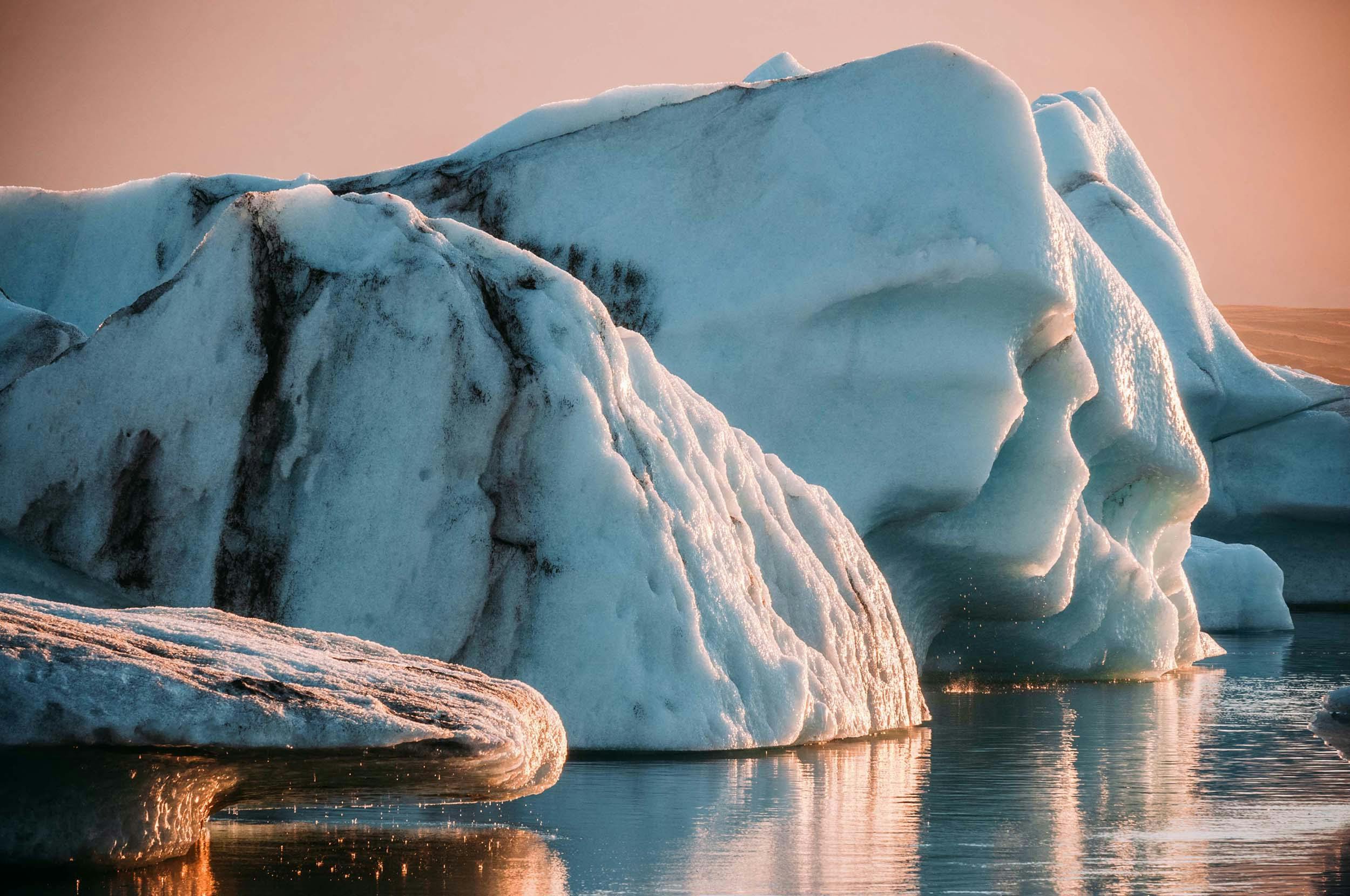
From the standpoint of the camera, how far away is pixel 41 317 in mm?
11375

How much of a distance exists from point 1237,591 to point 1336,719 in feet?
55.7

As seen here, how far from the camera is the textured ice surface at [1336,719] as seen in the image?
5.47m

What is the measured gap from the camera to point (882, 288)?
1097cm

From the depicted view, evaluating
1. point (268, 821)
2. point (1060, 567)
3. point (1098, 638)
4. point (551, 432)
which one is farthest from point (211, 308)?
point (1098, 638)

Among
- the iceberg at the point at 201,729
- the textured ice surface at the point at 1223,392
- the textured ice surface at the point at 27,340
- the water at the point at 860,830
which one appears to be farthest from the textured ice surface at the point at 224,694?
the textured ice surface at the point at 1223,392

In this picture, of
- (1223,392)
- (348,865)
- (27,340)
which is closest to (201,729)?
(348,865)

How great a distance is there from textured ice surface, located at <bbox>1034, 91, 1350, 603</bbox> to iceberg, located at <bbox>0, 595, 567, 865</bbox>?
17.5 metres

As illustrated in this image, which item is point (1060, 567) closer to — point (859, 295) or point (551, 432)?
point (859, 295)

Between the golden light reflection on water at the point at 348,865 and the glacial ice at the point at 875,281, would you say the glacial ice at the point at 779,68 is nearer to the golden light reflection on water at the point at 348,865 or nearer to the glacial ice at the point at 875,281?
the glacial ice at the point at 875,281

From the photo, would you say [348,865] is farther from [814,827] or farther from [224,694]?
[814,827]

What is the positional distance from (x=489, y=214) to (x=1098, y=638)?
5.49 m

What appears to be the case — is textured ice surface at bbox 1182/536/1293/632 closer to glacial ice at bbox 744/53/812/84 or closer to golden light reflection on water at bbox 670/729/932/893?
glacial ice at bbox 744/53/812/84

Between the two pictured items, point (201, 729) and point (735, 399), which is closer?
point (201, 729)

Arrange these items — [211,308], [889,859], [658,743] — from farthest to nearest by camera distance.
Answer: [211,308] < [658,743] < [889,859]
